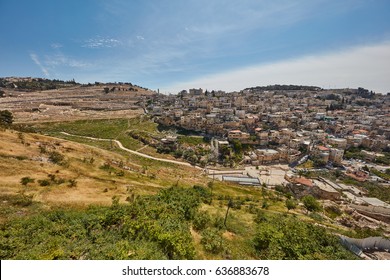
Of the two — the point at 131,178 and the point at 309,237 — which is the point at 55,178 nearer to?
the point at 131,178

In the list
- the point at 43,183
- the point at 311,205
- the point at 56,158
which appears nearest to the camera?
the point at 43,183

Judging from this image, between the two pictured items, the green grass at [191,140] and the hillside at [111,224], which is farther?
the green grass at [191,140]

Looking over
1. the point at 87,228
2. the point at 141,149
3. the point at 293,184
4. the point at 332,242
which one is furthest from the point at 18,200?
the point at 293,184

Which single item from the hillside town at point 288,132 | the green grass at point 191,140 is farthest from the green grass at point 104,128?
the green grass at point 191,140

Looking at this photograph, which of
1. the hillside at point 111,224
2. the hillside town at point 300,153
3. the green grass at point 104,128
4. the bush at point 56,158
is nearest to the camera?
the hillside at point 111,224

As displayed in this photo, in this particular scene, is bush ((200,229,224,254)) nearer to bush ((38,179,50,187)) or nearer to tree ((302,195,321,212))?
bush ((38,179,50,187))

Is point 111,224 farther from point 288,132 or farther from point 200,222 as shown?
point 288,132

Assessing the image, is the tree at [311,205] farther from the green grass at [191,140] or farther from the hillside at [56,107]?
the hillside at [56,107]

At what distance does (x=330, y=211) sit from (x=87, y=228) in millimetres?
33564

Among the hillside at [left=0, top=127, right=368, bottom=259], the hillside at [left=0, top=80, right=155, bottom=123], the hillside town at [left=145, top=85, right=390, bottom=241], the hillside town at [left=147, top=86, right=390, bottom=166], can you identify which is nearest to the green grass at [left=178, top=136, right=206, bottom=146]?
the hillside town at [left=145, top=85, right=390, bottom=241]

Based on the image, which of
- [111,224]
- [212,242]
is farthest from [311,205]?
[111,224]

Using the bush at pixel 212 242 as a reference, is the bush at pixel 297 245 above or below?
below

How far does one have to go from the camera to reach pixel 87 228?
1223cm

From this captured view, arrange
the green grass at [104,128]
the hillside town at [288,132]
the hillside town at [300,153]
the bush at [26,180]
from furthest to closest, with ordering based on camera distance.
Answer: the green grass at [104,128] < the hillside town at [288,132] < the hillside town at [300,153] < the bush at [26,180]
